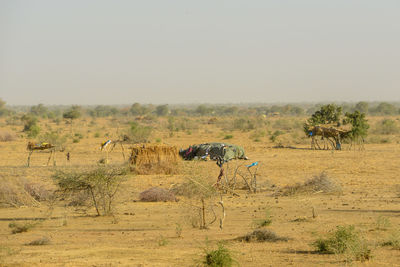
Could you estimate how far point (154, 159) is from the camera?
24078 mm

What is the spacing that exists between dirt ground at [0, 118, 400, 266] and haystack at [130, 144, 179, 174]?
62cm

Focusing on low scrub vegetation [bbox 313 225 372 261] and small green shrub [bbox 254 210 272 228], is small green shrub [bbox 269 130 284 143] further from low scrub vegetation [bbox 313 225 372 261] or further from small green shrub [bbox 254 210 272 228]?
low scrub vegetation [bbox 313 225 372 261]

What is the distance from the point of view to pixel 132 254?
1104 centimetres

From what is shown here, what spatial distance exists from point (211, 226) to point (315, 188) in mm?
6219

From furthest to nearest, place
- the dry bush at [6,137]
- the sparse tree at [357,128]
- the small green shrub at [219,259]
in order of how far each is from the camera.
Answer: the dry bush at [6,137]
the sparse tree at [357,128]
the small green shrub at [219,259]

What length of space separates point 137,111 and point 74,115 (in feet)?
121

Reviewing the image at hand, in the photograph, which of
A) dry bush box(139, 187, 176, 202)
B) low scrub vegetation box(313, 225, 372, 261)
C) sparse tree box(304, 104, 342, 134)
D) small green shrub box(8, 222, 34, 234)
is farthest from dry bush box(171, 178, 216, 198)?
sparse tree box(304, 104, 342, 134)

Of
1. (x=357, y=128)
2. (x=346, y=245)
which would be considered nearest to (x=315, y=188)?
(x=346, y=245)

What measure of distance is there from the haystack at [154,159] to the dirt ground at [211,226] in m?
0.62

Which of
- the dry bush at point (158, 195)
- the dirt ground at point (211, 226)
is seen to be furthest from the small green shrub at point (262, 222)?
the dry bush at point (158, 195)

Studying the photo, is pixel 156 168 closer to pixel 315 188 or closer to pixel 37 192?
pixel 37 192

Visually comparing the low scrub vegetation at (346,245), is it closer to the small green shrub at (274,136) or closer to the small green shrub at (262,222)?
the small green shrub at (262,222)

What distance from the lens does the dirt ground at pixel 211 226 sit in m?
10.7

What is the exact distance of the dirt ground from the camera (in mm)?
10680
